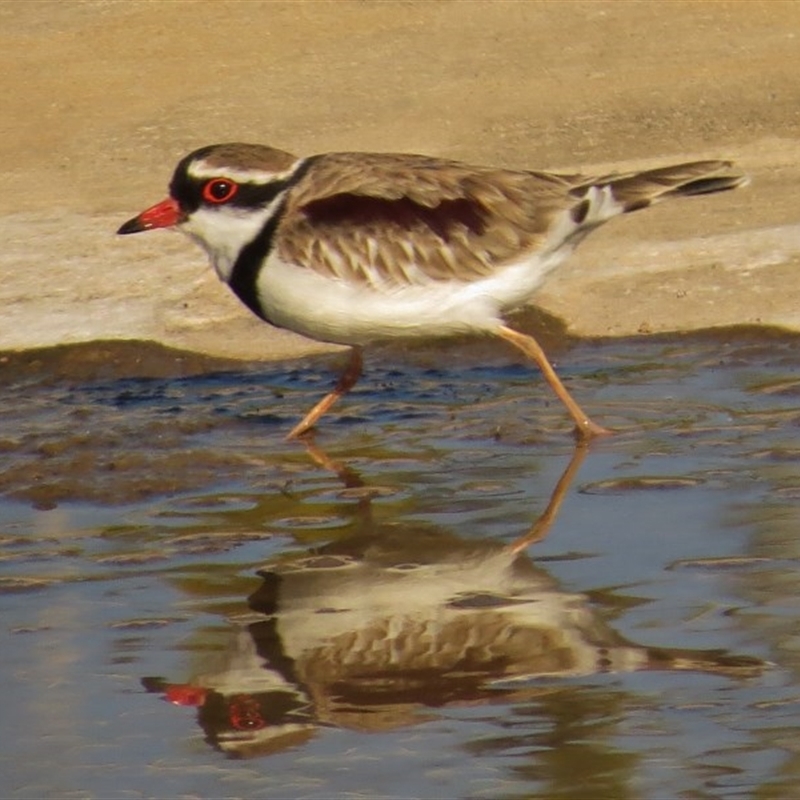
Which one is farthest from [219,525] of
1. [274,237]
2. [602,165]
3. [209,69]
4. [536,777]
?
[209,69]

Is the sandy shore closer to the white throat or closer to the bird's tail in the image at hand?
the bird's tail

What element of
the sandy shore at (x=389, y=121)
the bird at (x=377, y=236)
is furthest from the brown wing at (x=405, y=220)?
the sandy shore at (x=389, y=121)

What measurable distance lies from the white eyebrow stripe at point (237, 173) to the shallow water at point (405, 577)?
37.6 inches

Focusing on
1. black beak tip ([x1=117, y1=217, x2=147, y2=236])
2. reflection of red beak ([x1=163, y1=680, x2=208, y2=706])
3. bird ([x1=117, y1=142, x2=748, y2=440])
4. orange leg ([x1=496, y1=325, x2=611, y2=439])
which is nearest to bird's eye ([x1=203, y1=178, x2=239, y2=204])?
bird ([x1=117, y1=142, x2=748, y2=440])

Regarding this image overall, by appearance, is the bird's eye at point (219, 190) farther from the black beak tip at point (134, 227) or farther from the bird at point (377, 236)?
the black beak tip at point (134, 227)

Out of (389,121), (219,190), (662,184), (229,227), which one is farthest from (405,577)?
(389,121)

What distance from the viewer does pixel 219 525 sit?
24.1 feet

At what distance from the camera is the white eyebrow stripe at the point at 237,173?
8336 mm

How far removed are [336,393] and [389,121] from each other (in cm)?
384

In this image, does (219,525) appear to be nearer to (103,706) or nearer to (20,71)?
(103,706)

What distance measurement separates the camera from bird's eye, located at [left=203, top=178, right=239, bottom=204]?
834 centimetres

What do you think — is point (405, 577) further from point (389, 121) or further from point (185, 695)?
point (389, 121)

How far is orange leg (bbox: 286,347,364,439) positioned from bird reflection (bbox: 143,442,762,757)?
1.51 metres

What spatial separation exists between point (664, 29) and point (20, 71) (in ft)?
12.5
